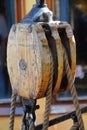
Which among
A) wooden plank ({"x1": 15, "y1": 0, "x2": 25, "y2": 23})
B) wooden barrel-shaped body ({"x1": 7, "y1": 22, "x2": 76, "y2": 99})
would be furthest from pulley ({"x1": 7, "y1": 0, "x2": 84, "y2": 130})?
wooden plank ({"x1": 15, "y1": 0, "x2": 25, "y2": 23})

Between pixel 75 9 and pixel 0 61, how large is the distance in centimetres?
102

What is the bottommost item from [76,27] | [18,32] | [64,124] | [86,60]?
[64,124]

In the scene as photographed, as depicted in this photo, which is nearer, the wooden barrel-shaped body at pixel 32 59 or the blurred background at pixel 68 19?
the wooden barrel-shaped body at pixel 32 59

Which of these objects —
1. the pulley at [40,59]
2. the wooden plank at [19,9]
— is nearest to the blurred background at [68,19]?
the wooden plank at [19,9]

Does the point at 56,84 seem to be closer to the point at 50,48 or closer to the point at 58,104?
the point at 50,48

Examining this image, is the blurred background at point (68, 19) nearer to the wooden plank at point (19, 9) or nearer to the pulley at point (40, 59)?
the wooden plank at point (19, 9)

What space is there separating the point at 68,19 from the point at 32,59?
2.53 metres

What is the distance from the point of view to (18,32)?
249cm

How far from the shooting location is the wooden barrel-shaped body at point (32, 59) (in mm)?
2355

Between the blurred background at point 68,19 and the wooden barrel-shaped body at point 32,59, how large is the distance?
7.49 ft

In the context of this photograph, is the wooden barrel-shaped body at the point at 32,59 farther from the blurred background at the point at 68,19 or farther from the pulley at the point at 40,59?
→ the blurred background at the point at 68,19

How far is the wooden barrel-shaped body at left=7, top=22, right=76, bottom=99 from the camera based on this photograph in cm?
236

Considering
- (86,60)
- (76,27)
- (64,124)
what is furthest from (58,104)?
(76,27)

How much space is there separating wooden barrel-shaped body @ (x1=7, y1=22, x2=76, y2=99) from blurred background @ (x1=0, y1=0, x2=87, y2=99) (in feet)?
7.49
